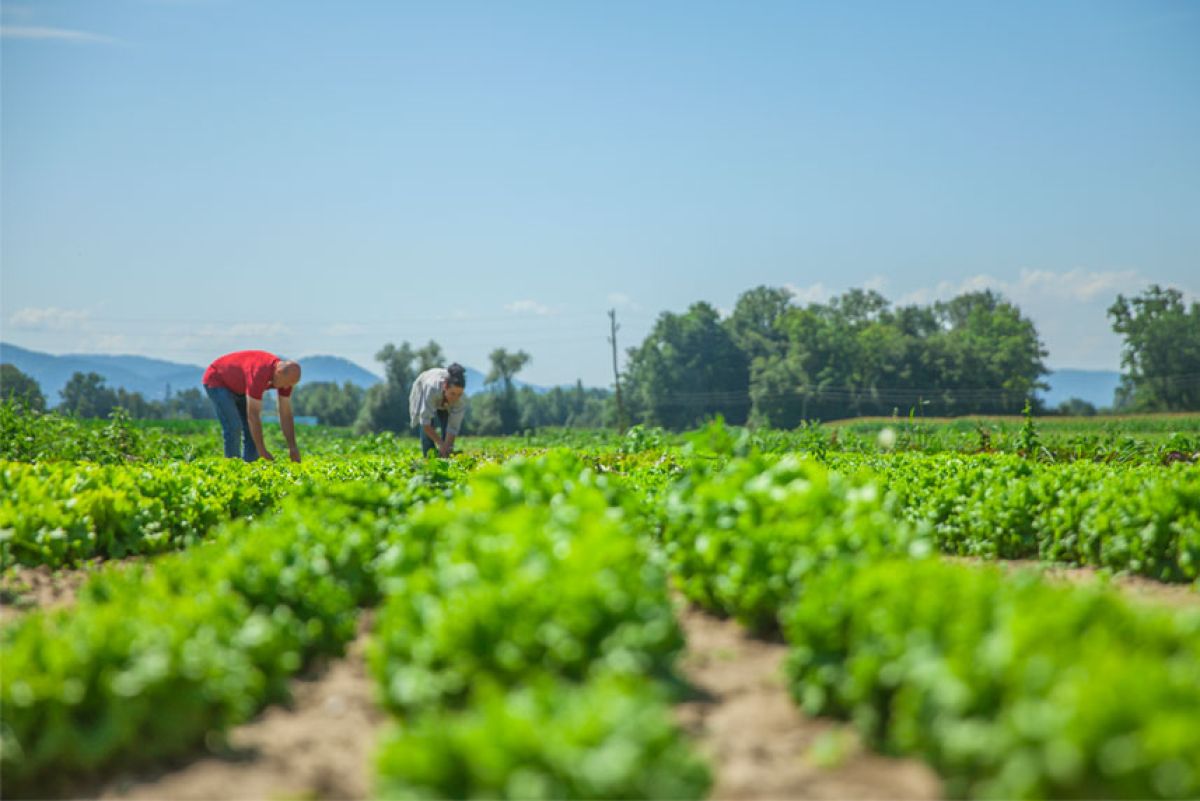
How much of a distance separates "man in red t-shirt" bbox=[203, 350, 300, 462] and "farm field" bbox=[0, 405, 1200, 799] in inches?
176

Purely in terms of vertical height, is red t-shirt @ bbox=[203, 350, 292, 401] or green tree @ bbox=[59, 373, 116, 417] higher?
green tree @ bbox=[59, 373, 116, 417]

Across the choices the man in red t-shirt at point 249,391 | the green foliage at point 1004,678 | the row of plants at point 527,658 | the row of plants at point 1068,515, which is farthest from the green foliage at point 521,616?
the man in red t-shirt at point 249,391

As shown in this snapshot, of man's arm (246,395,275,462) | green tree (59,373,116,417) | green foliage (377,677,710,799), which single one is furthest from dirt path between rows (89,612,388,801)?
green tree (59,373,116,417)

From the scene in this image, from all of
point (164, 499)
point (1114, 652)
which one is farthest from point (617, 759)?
point (164, 499)

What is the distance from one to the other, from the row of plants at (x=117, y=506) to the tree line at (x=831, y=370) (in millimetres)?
72985

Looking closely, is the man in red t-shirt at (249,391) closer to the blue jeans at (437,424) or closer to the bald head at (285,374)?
the bald head at (285,374)

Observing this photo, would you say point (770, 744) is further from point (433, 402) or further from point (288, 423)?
point (288, 423)

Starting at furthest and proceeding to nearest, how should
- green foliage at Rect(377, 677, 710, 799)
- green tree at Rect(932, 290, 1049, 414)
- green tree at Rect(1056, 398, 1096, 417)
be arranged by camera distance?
green tree at Rect(932, 290, 1049, 414) → green tree at Rect(1056, 398, 1096, 417) → green foliage at Rect(377, 677, 710, 799)

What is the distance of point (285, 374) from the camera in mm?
10773

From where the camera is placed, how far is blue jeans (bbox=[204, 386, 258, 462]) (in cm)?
1162

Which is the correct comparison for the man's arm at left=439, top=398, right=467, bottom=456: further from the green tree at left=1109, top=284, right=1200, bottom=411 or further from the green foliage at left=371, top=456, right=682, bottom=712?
the green tree at left=1109, top=284, right=1200, bottom=411

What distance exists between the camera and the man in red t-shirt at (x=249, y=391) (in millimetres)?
10867

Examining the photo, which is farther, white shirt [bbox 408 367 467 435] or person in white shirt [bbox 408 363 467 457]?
Answer: white shirt [bbox 408 367 467 435]

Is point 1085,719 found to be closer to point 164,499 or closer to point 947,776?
point 947,776
